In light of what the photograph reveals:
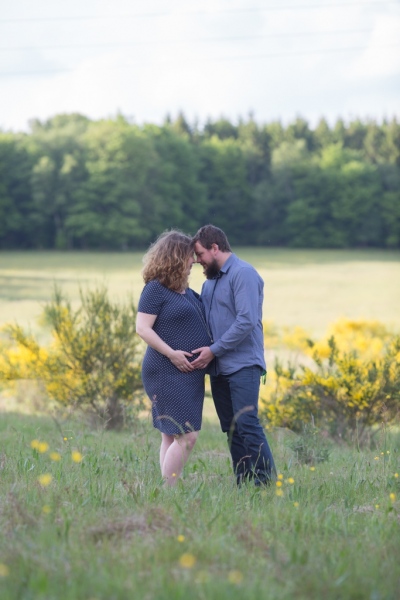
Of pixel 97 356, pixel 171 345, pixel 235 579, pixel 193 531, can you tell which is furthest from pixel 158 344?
pixel 97 356

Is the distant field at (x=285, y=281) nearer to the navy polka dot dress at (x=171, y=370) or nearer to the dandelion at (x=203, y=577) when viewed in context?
the navy polka dot dress at (x=171, y=370)

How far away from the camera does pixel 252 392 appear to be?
441 cm

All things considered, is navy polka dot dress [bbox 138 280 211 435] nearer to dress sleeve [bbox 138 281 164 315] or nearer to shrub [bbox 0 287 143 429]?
dress sleeve [bbox 138 281 164 315]

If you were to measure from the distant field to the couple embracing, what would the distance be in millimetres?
16064

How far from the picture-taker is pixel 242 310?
14.2 feet

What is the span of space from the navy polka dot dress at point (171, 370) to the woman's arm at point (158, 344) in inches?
1.8

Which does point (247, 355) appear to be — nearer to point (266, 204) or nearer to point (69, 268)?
point (69, 268)

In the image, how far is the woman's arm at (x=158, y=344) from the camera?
4.18 meters

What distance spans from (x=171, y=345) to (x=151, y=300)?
30cm

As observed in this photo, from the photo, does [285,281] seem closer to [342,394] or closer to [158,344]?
[342,394]

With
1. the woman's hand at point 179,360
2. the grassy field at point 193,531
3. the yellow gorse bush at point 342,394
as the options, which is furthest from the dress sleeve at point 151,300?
the yellow gorse bush at point 342,394

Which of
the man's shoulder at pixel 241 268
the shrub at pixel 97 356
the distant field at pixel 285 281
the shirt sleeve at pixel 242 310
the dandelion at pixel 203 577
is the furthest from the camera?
the distant field at pixel 285 281

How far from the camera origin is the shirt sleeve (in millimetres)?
4277

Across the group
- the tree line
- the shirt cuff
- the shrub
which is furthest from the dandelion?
the tree line
